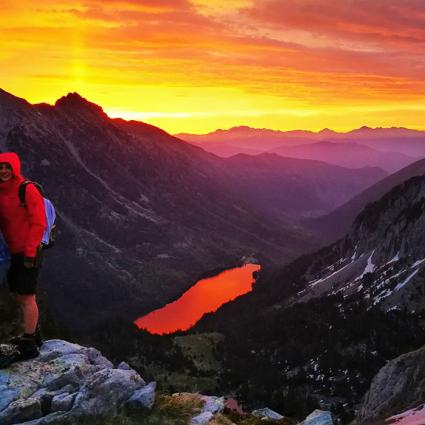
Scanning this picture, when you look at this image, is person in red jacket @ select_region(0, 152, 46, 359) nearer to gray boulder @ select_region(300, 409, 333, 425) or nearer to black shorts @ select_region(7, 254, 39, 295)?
black shorts @ select_region(7, 254, 39, 295)

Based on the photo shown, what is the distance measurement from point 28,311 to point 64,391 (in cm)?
308

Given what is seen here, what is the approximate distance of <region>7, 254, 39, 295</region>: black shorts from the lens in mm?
17719

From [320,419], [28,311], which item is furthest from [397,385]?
[28,311]

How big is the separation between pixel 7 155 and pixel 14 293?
483 centimetres

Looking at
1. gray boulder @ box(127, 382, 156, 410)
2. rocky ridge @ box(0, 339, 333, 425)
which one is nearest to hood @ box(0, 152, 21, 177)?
rocky ridge @ box(0, 339, 333, 425)

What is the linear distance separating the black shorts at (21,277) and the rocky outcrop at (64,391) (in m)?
2.85

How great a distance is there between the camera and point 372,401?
49250 millimetres

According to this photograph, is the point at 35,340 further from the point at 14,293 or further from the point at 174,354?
the point at 174,354

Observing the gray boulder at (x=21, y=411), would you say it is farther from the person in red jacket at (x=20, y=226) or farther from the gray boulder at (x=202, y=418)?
the gray boulder at (x=202, y=418)

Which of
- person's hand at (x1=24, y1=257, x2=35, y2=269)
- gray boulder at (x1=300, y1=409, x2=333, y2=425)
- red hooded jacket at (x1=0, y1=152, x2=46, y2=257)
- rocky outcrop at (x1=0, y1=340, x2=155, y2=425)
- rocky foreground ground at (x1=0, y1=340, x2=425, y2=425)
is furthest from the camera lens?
gray boulder at (x1=300, y1=409, x2=333, y2=425)

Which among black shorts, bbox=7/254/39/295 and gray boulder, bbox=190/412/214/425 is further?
black shorts, bbox=7/254/39/295

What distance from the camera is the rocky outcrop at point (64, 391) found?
54.5ft

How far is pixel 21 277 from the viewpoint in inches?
699

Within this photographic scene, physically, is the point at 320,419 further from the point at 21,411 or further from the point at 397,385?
the point at 397,385
